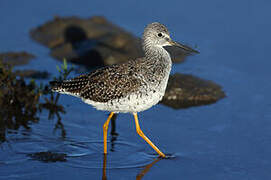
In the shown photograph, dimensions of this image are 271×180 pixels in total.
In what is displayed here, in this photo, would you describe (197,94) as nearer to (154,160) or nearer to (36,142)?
(154,160)

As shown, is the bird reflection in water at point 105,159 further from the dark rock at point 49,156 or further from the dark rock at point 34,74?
the dark rock at point 34,74

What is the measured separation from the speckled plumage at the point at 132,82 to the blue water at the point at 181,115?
0.99m

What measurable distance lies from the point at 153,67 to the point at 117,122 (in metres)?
1.92

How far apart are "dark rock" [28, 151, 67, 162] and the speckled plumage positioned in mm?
1082

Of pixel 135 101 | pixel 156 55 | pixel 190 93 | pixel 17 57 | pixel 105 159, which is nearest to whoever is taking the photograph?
pixel 135 101

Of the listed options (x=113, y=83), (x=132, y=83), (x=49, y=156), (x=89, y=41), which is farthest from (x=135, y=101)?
(x=89, y=41)

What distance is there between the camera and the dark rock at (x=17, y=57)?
12797mm

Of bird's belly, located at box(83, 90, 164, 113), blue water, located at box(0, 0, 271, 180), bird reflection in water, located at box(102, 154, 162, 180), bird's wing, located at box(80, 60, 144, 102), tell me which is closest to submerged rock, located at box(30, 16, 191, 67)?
blue water, located at box(0, 0, 271, 180)

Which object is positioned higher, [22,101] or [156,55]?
[156,55]

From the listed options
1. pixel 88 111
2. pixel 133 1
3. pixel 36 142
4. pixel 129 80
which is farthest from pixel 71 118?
pixel 133 1

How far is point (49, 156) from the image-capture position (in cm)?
871

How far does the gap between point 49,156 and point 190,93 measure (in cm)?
400

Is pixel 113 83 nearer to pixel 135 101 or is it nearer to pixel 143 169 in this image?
pixel 135 101

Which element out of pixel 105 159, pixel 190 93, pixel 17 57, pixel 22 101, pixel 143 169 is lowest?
pixel 143 169
